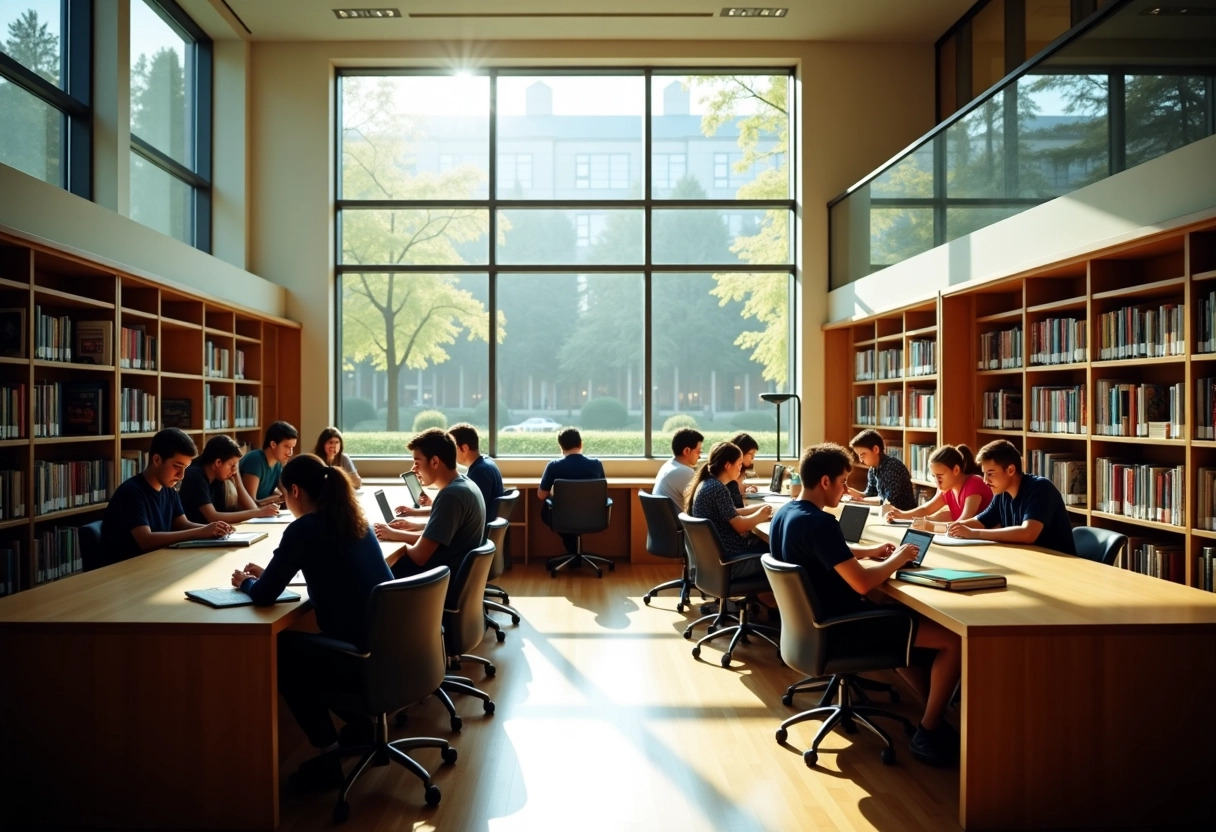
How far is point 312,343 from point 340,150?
2006 millimetres

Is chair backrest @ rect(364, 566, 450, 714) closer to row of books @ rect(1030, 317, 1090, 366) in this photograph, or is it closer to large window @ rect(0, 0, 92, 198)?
row of books @ rect(1030, 317, 1090, 366)

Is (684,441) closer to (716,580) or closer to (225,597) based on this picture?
(716,580)

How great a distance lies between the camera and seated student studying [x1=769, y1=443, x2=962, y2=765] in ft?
10.6

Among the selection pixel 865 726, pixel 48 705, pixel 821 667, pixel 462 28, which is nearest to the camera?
Answer: pixel 48 705

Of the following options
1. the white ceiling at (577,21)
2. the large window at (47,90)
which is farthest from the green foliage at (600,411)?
the large window at (47,90)

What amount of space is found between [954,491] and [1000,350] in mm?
1129

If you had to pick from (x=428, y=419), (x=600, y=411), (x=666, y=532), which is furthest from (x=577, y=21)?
(x=666, y=532)

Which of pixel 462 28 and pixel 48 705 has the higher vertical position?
pixel 462 28

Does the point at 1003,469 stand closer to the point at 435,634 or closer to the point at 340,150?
the point at 435,634

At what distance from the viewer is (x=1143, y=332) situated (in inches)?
165

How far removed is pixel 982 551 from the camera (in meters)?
3.97

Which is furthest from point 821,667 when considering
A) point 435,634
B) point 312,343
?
point 312,343

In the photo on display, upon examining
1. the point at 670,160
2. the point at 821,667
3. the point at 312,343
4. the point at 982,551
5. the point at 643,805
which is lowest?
the point at 643,805

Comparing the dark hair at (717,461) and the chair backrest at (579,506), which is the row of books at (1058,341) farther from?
the chair backrest at (579,506)
